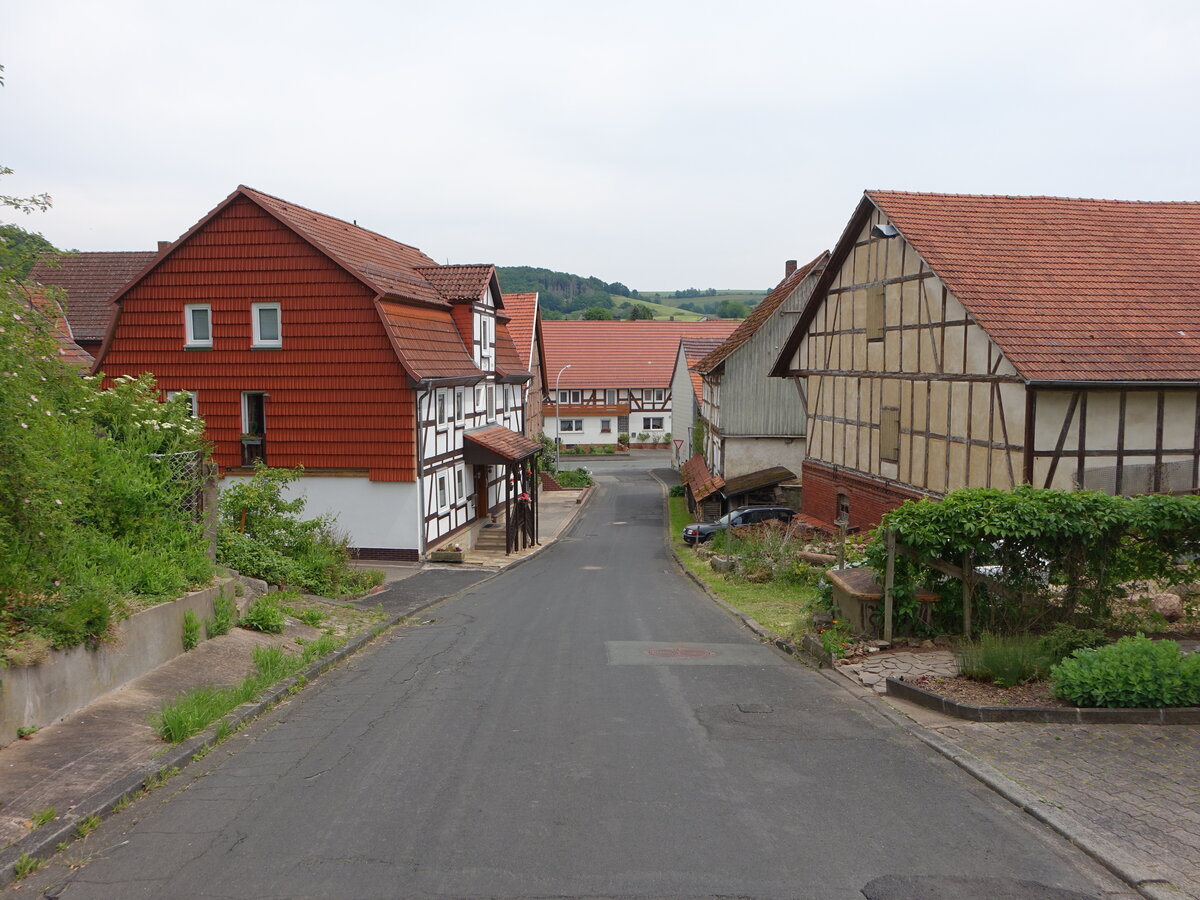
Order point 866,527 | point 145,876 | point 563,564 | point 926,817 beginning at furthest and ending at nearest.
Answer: point 563,564, point 866,527, point 926,817, point 145,876

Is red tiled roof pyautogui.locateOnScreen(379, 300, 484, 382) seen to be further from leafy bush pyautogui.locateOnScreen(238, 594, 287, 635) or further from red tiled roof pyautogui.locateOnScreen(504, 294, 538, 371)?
red tiled roof pyautogui.locateOnScreen(504, 294, 538, 371)

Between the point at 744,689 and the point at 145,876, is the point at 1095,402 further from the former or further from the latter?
the point at 145,876

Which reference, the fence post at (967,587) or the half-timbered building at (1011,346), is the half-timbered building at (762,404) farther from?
the fence post at (967,587)

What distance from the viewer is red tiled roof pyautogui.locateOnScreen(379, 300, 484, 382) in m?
25.2

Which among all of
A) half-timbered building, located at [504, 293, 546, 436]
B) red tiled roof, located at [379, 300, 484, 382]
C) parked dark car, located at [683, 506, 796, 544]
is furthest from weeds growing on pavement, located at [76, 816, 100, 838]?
half-timbered building, located at [504, 293, 546, 436]

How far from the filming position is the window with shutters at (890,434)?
2250 cm

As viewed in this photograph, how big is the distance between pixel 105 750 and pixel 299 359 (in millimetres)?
18850

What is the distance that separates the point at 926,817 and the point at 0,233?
853 cm

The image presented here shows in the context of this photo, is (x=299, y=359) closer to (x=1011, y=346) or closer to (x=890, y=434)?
(x=890, y=434)

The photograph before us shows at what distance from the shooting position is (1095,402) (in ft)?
57.1

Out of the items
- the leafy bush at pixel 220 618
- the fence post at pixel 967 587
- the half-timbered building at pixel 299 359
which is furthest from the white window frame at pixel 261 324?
the fence post at pixel 967 587

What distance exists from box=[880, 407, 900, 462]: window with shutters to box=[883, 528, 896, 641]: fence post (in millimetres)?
10836

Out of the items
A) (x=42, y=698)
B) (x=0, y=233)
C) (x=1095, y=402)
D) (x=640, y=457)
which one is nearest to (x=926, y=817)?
(x=42, y=698)

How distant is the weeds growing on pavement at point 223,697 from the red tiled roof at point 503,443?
58.9ft
